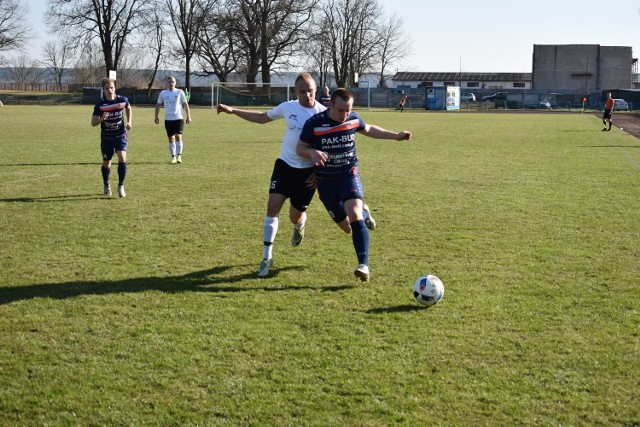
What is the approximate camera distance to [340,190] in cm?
664

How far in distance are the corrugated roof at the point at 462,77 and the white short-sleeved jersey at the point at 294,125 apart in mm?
126258

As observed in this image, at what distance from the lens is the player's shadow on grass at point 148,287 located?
610cm

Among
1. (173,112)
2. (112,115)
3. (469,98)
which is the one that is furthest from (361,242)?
(469,98)

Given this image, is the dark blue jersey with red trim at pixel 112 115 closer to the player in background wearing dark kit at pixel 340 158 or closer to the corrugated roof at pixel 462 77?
the player in background wearing dark kit at pixel 340 158

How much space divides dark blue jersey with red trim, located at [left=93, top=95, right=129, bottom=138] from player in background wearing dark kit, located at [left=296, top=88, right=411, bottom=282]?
5631 millimetres

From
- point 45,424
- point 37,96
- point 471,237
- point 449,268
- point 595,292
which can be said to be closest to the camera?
point 45,424

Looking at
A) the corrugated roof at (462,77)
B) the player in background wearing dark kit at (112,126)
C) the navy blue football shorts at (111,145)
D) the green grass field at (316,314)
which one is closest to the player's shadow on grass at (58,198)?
the green grass field at (316,314)

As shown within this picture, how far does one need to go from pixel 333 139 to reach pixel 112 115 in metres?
5.87

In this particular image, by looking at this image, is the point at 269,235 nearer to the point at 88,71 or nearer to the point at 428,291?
the point at 428,291

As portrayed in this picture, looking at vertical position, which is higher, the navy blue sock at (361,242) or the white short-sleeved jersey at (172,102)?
the white short-sleeved jersey at (172,102)

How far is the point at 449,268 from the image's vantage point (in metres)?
7.02

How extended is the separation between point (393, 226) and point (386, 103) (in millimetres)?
67798

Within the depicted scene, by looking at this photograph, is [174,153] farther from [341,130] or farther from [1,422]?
[1,422]

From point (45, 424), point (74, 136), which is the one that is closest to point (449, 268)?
point (45, 424)
